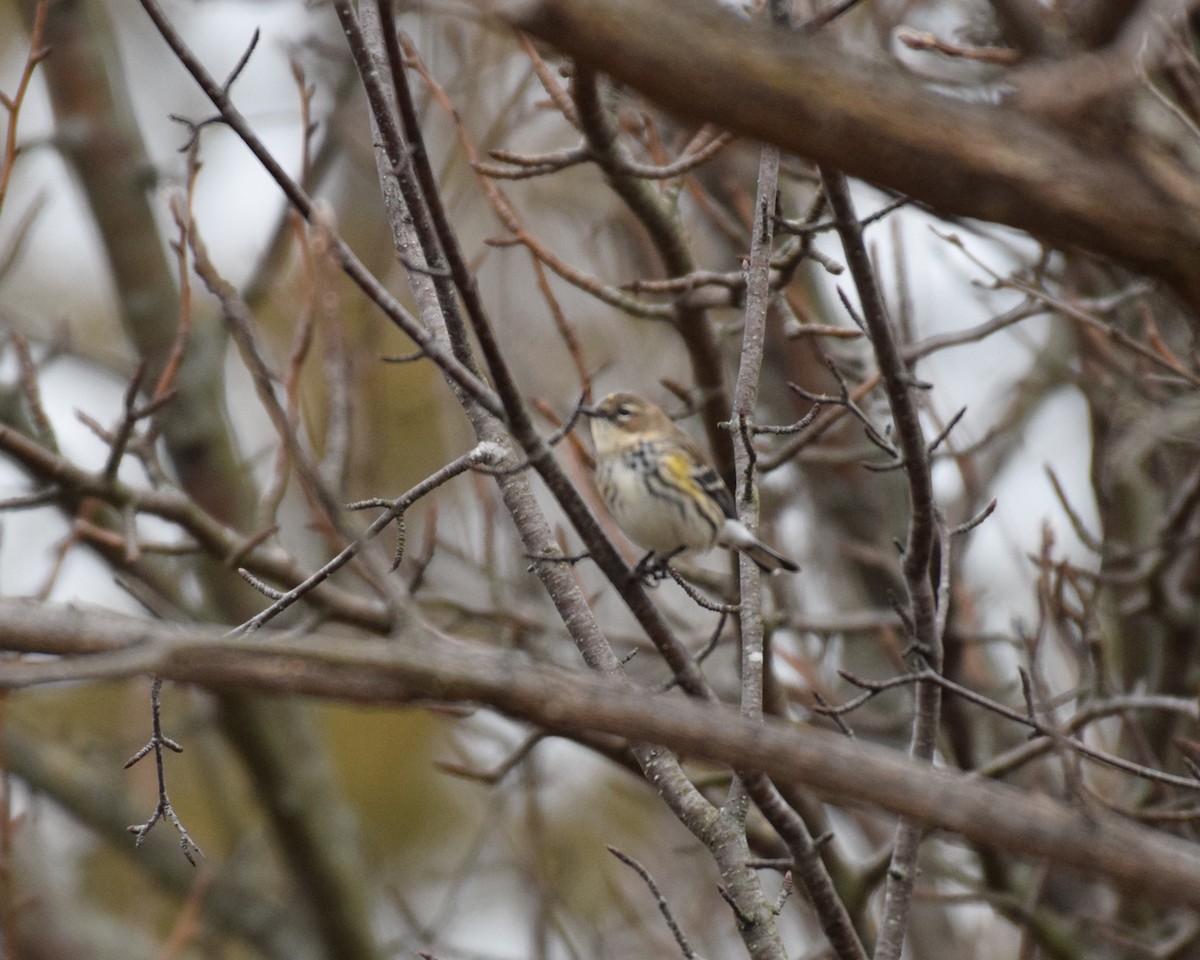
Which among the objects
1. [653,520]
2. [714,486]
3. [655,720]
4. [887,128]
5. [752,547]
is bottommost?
[655,720]

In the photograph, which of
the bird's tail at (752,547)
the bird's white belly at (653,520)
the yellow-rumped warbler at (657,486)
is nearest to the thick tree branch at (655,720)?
the bird's tail at (752,547)

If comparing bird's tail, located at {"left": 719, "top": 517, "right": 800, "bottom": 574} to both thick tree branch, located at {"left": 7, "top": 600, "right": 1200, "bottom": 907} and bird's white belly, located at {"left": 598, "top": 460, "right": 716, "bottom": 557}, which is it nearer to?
bird's white belly, located at {"left": 598, "top": 460, "right": 716, "bottom": 557}

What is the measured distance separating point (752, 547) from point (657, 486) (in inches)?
39.3

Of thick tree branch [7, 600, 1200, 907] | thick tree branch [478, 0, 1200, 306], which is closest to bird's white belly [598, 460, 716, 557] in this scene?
thick tree branch [7, 600, 1200, 907]

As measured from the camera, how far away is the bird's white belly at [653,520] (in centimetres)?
409

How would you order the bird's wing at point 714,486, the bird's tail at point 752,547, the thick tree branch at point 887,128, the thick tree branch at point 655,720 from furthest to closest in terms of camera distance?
the bird's wing at point 714,486 < the bird's tail at point 752,547 < the thick tree branch at point 655,720 < the thick tree branch at point 887,128

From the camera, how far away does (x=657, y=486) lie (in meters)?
4.15

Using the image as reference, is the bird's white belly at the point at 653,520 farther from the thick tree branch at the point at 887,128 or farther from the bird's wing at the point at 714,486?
the thick tree branch at the point at 887,128

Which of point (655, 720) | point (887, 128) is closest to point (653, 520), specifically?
point (655, 720)

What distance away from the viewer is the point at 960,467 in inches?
216

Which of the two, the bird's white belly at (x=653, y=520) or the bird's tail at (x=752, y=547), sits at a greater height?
the bird's white belly at (x=653, y=520)

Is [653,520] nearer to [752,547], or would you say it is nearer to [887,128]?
[752,547]

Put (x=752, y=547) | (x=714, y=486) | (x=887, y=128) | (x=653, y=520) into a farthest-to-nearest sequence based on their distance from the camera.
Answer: (x=714, y=486) → (x=653, y=520) → (x=752, y=547) → (x=887, y=128)

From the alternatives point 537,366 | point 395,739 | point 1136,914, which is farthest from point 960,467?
point 395,739
